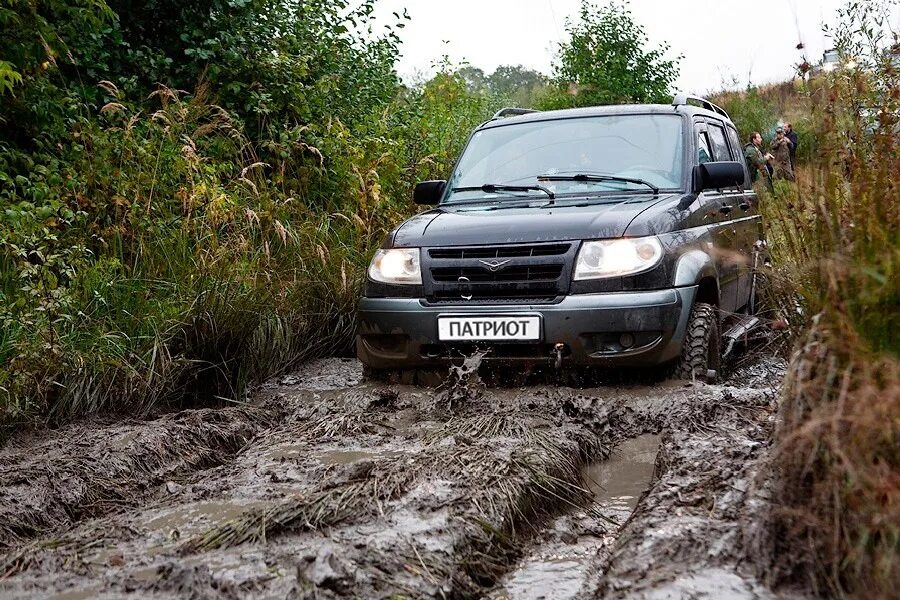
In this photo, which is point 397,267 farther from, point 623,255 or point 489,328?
point 623,255

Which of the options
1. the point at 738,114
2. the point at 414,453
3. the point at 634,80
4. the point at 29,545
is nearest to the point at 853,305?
the point at 414,453

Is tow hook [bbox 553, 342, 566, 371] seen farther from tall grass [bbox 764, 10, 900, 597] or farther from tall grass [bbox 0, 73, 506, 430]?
tall grass [bbox 764, 10, 900, 597]

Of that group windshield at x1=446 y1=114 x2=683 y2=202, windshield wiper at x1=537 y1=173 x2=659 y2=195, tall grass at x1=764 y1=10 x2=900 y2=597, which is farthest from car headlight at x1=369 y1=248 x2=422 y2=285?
tall grass at x1=764 y1=10 x2=900 y2=597

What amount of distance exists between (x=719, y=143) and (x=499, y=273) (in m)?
2.86

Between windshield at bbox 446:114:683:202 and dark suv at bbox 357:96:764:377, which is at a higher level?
windshield at bbox 446:114:683:202

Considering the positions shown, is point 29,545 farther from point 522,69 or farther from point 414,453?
point 522,69

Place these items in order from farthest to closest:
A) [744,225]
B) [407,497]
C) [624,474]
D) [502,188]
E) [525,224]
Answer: [744,225], [502,188], [525,224], [624,474], [407,497]

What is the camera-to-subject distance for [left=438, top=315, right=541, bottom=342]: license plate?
18.5 feet

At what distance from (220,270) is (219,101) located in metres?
4.34

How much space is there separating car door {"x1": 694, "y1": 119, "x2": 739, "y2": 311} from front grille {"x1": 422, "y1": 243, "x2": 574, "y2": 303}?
1174 millimetres

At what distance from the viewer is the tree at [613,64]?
22031 millimetres

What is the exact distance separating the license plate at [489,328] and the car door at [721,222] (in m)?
1.37

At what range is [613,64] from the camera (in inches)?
869

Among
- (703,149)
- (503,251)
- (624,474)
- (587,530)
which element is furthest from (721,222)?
(587,530)
